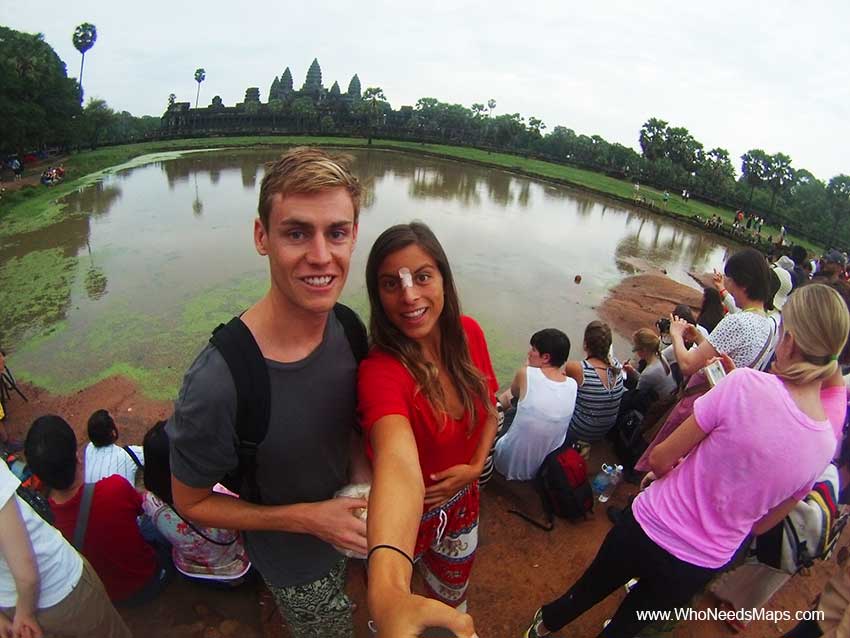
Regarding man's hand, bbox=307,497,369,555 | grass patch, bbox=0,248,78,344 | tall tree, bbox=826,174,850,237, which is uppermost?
tall tree, bbox=826,174,850,237

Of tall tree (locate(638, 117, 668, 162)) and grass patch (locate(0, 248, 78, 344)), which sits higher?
tall tree (locate(638, 117, 668, 162))

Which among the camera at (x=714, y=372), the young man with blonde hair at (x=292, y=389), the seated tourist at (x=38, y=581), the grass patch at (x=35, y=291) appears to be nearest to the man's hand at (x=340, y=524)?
the young man with blonde hair at (x=292, y=389)

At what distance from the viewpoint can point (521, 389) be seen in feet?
11.2

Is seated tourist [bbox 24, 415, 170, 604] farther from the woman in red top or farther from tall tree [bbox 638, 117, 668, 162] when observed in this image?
tall tree [bbox 638, 117, 668, 162]

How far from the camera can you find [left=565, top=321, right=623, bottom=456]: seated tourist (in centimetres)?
389

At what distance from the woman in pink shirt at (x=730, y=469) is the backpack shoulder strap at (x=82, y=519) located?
8.83 feet

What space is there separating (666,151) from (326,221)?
52546 mm

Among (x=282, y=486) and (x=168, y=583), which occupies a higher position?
(x=282, y=486)

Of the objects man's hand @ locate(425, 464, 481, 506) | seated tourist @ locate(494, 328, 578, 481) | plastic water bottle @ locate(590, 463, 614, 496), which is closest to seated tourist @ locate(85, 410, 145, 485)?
man's hand @ locate(425, 464, 481, 506)

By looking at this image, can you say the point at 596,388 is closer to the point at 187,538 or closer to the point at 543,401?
the point at 543,401

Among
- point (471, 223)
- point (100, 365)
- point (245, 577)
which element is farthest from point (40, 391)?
point (471, 223)

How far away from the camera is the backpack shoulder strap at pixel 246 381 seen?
1.41 metres

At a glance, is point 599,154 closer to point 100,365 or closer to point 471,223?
point 471,223

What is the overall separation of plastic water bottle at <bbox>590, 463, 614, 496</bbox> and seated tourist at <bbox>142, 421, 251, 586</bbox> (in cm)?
293
